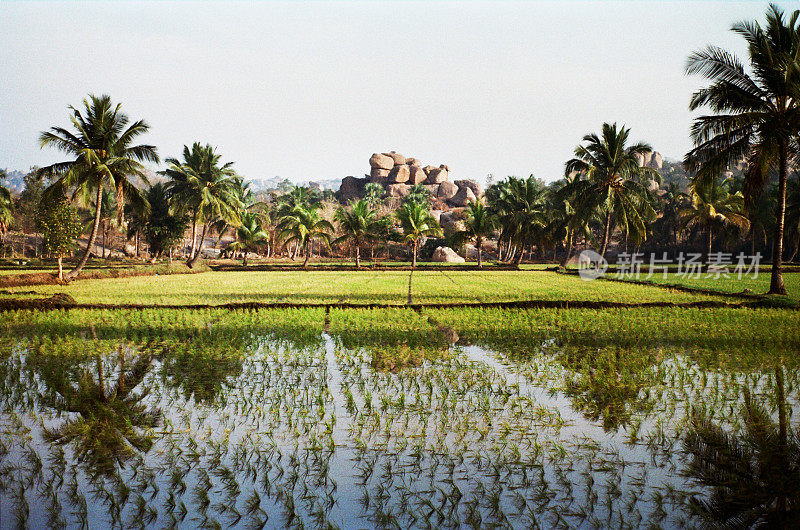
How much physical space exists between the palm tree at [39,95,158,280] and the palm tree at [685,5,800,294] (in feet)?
71.7

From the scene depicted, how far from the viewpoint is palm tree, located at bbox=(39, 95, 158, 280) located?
23156 mm

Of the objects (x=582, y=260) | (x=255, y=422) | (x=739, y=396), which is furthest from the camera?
(x=582, y=260)

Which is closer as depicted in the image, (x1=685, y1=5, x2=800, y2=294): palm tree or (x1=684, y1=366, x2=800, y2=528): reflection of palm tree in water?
(x1=684, y1=366, x2=800, y2=528): reflection of palm tree in water

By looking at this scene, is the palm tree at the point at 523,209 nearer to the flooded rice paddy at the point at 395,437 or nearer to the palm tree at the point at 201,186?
the palm tree at the point at 201,186

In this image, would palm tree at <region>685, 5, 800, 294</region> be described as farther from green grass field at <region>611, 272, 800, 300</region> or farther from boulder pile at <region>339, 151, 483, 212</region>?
boulder pile at <region>339, 151, 483, 212</region>

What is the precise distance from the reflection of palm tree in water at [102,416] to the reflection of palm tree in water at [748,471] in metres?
3.88

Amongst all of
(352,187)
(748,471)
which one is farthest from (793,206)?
(352,187)

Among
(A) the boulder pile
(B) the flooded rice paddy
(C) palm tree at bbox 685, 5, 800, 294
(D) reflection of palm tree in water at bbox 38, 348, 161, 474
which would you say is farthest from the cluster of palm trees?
(A) the boulder pile

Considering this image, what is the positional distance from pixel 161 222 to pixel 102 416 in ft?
132

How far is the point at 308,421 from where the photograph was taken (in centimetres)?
489

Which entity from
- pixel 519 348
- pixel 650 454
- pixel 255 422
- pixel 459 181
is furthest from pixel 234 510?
pixel 459 181

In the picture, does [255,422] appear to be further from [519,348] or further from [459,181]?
[459,181]

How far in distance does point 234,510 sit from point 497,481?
163 cm

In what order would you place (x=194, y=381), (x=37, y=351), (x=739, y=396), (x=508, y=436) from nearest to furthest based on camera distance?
(x=508, y=436), (x=739, y=396), (x=194, y=381), (x=37, y=351)
